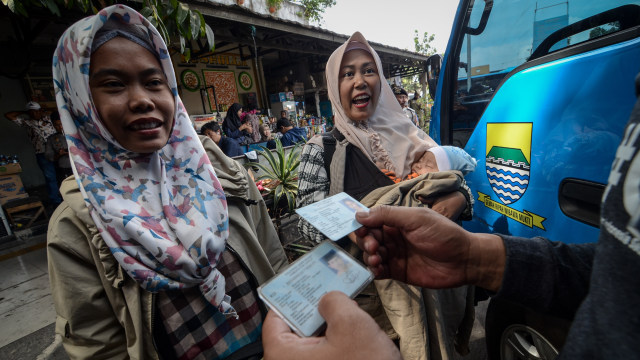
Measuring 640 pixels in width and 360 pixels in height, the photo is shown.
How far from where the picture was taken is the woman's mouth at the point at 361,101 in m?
1.78

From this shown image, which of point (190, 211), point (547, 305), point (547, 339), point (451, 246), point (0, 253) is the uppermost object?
point (190, 211)

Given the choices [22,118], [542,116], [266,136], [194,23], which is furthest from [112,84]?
[266,136]

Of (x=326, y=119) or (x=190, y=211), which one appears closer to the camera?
(x=190, y=211)

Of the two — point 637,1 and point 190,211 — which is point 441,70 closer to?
point 637,1

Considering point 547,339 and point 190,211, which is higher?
point 190,211

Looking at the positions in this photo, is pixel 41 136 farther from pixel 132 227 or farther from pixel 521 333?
pixel 521 333

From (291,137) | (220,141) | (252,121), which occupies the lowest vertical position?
(291,137)

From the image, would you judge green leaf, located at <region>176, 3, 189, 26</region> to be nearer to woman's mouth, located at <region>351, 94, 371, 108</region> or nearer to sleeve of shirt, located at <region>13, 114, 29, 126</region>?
woman's mouth, located at <region>351, 94, 371, 108</region>

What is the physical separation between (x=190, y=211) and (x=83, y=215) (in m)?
0.37

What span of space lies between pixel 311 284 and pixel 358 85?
1.33 meters

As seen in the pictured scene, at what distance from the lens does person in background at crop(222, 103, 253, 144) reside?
6273mm

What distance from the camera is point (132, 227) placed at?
1.01 meters

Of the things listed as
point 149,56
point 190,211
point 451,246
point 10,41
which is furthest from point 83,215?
point 10,41

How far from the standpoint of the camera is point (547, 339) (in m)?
1.35
